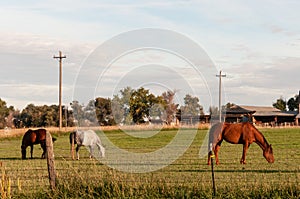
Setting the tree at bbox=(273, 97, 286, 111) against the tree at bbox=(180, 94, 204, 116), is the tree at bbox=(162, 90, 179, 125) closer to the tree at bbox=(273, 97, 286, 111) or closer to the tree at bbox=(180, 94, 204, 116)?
the tree at bbox=(180, 94, 204, 116)

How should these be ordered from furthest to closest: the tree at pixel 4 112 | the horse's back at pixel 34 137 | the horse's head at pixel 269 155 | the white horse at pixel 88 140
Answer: the tree at pixel 4 112 → the horse's back at pixel 34 137 → the white horse at pixel 88 140 → the horse's head at pixel 269 155

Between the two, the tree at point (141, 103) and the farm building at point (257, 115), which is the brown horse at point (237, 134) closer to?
the tree at point (141, 103)

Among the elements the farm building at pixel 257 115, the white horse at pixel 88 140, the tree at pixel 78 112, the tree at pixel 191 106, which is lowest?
the white horse at pixel 88 140

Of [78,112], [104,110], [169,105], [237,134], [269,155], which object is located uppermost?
[169,105]

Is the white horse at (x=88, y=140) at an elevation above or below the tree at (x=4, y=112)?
below

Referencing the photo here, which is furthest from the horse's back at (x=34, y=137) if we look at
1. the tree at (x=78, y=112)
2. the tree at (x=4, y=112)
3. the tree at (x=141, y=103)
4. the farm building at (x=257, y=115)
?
the tree at (x=4, y=112)

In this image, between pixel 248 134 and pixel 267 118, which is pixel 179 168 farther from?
pixel 267 118

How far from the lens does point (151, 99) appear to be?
25.1 m

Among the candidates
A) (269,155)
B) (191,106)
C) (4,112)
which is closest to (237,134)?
(269,155)

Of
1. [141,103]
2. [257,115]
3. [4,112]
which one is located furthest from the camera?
Answer: [4,112]

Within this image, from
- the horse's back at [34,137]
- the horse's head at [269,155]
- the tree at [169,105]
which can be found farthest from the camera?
the horse's back at [34,137]

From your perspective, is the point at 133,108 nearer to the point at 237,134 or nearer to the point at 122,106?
the point at 122,106

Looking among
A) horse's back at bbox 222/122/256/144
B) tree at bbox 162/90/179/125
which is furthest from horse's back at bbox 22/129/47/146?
horse's back at bbox 222/122/256/144

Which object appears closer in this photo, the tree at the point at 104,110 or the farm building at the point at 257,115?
the tree at the point at 104,110
